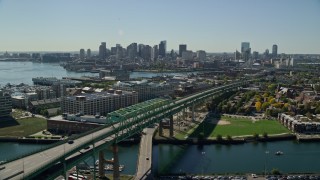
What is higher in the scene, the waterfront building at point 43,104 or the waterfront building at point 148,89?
the waterfront building at point 148,89

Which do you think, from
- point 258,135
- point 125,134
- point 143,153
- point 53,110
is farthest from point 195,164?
point 53,110

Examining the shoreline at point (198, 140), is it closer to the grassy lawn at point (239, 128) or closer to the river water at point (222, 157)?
the river water at point (222, 157)

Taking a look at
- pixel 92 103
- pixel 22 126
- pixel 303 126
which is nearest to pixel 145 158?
pixel 92 103

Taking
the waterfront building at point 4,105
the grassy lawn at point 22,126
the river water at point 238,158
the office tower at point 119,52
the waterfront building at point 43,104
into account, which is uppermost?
the office tower at point 119,52

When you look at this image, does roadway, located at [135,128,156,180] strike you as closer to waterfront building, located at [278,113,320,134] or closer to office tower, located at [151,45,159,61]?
waterfront building, located at [278,113,320,134]

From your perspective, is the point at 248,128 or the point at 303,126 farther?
the point at 248,128

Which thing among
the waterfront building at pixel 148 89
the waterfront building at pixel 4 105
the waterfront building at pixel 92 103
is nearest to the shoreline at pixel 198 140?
the waterfront building at pixel 92 103

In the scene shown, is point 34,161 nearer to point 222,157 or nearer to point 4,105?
point 222,157
